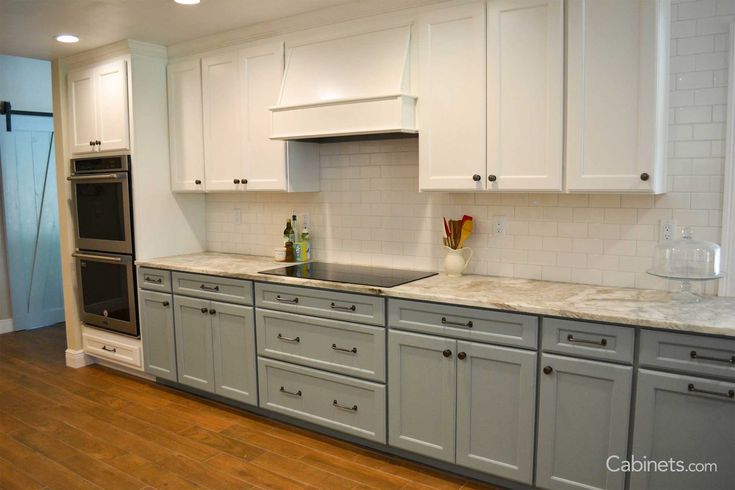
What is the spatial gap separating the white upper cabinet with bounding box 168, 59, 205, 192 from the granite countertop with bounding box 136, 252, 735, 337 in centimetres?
110

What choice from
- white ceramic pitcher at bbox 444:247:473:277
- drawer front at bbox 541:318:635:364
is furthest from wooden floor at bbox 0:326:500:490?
white ceramic pitcher at bbox 444:247:473:277

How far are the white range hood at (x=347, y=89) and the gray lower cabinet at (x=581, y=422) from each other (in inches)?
58.0

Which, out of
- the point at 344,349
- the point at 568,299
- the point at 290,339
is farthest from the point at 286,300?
the point at 568,299

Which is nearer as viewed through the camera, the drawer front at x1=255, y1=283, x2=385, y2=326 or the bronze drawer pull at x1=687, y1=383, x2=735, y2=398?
the bronze drawer pull at x1=687, y1=383, x2=735, y2=398

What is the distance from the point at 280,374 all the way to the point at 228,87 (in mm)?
1955

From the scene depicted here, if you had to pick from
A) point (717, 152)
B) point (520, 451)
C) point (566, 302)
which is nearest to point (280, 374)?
point (520, 451)

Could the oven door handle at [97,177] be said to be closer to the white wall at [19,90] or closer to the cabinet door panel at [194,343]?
the cabinet door panel at [194,343]

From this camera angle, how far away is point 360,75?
3.28 metres

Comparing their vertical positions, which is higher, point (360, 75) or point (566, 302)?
point (360, 75)

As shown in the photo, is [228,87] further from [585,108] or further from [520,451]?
[520,451]

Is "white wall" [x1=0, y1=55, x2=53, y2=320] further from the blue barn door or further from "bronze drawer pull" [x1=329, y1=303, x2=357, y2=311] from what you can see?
"bronze drawer pull" [x1=329, y1=303, x2=357, y2=311]

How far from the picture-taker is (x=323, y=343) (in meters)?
3.26

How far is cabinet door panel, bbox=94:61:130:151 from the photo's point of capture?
13.7 feet

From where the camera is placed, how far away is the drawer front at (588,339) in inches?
92.0
